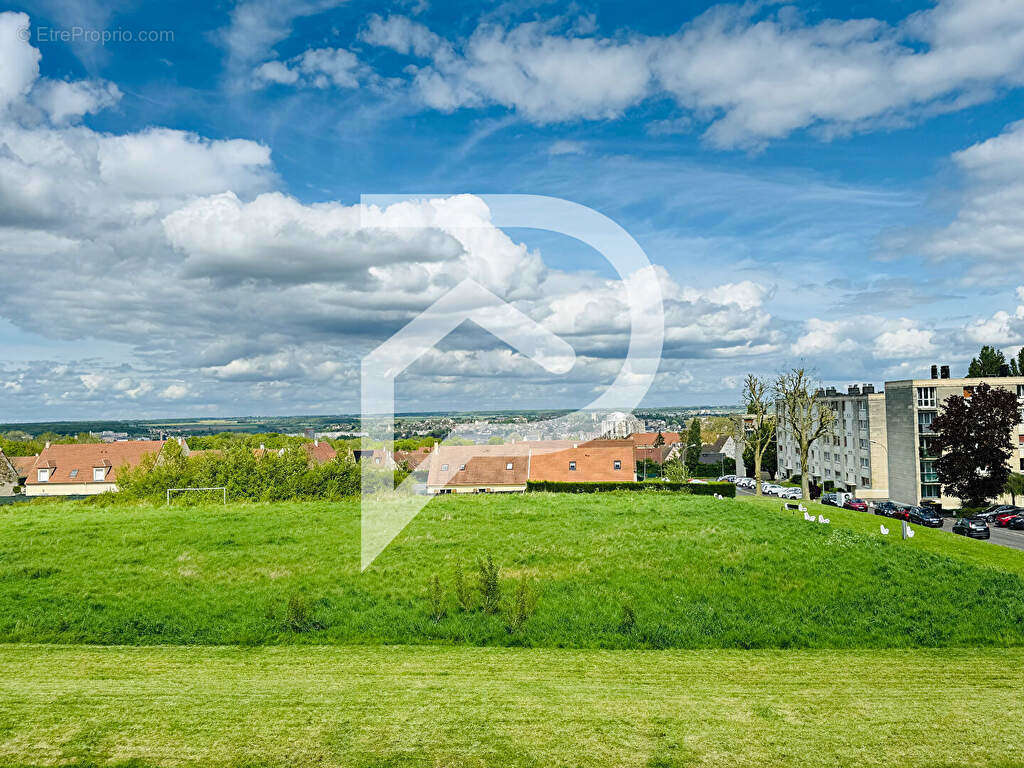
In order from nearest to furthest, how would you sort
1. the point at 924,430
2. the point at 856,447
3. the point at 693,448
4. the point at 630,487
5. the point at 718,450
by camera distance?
the point at 630,487
the point at 924,430
the point at 856,447
the point at 693,448
the point at 718,450

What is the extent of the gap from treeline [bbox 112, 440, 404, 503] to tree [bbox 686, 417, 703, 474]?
6410cm

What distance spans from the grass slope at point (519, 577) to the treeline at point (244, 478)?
52.7 feet

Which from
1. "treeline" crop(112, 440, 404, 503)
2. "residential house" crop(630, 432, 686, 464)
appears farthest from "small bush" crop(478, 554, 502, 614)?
"residential house" crop(630, 432, 686, 464)

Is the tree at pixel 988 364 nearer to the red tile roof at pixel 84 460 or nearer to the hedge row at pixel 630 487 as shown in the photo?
the hedge row at pixel 630 487

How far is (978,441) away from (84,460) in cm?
7936

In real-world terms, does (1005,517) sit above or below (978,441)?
below

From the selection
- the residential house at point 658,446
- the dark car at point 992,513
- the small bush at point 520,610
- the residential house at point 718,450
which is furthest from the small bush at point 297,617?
the residential house at point 718,450

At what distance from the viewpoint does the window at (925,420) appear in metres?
60.0

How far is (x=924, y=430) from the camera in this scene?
60.1 meters

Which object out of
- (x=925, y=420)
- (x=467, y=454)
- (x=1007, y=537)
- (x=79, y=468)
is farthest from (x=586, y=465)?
(x=79, y=468)

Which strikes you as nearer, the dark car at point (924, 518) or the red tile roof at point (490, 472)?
the dark car at point (924, 518)

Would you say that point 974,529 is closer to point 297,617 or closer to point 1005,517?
point 1005,517

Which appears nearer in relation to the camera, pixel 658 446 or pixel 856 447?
pixel 856 447

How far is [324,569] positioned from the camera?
52.4 feet
